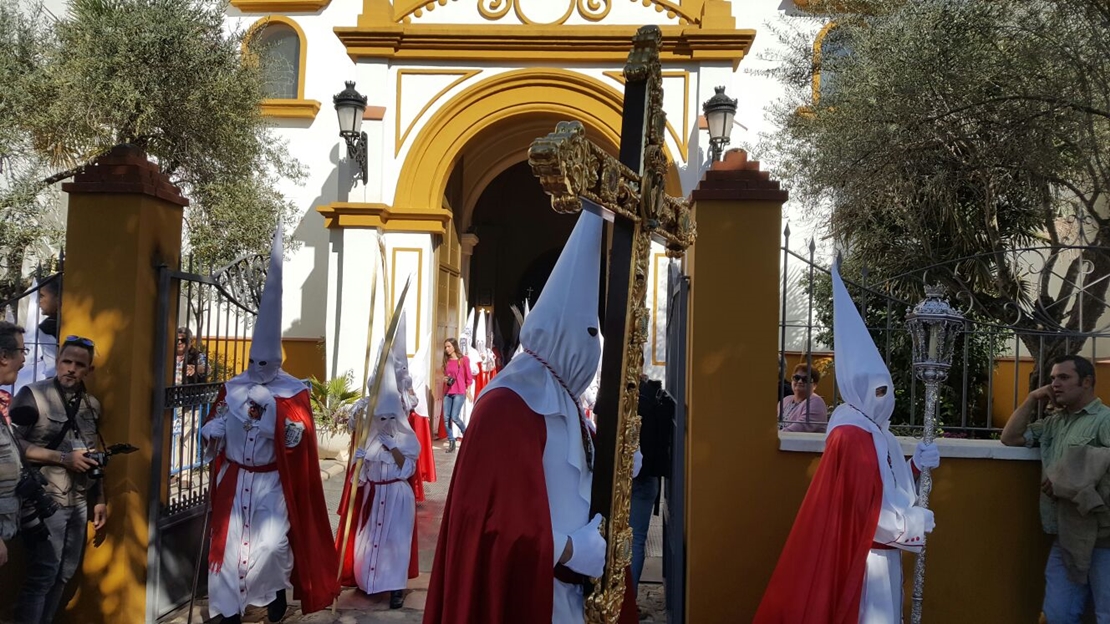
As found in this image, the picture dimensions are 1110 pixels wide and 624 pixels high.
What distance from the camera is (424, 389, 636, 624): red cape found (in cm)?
263

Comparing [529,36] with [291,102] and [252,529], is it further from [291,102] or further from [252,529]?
[252,529]

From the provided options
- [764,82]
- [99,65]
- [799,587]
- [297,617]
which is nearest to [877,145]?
[764,82]

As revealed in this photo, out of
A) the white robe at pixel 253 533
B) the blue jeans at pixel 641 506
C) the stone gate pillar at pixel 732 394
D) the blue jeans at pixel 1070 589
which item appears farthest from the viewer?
the blue jeans at pixel 641 506

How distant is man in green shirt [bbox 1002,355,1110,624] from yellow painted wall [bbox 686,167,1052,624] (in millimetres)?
219

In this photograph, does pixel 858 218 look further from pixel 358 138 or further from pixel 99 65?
pixel 99 65

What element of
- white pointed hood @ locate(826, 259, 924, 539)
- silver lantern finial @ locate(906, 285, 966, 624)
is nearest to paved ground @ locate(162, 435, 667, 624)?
white pointed hood @ locate(826, 259, 924, 539)

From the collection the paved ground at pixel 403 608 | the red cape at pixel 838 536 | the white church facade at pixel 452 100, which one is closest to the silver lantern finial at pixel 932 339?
the red cape at pixel 838 536

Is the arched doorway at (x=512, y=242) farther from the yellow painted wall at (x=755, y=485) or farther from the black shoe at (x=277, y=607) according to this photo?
the yellow painted wall at (x=755, y=485)

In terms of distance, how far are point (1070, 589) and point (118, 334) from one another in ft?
18.9

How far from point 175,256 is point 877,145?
7301 mm

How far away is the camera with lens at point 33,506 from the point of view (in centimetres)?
Answer: 417

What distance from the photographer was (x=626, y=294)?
7.87 feet

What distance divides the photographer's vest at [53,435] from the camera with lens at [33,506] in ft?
0.82

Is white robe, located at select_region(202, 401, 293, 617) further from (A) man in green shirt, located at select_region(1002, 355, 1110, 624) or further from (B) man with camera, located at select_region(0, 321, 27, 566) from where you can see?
(A) man in green shirt, located at select_region(1002, 355, 1110, 624)
